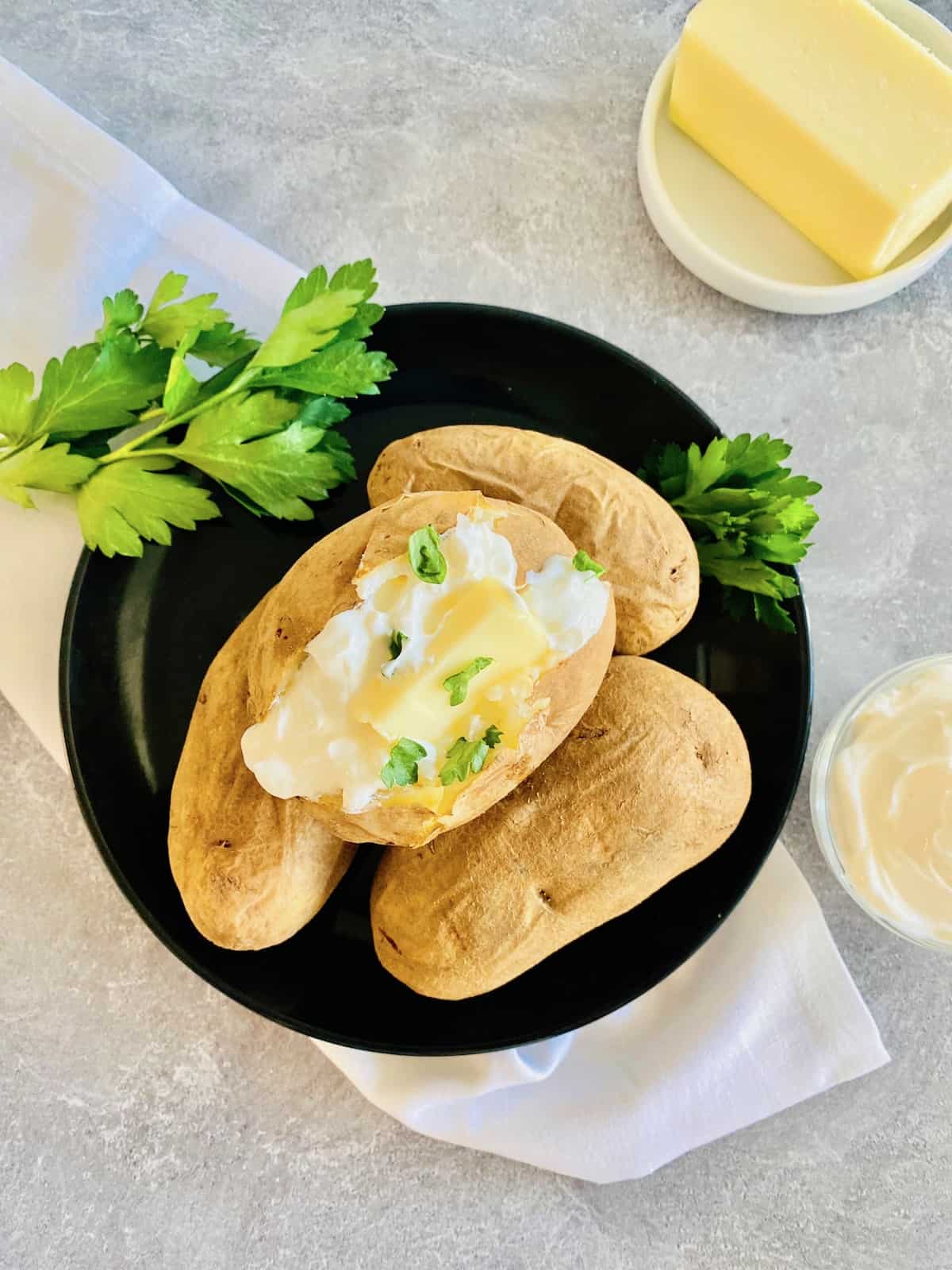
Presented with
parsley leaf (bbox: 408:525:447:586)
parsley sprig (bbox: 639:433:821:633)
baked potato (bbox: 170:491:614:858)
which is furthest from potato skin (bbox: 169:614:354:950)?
parsley sprig (bbox: 639:433:821:633)

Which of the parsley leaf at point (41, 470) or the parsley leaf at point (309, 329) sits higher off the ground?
the parsley leaf at point (309, 329)

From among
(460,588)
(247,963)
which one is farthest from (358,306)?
(247,963)

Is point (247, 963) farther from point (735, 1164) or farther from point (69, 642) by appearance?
point (735, 1164)

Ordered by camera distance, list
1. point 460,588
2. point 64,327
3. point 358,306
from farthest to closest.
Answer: point 64,327 < point 358,306 < point 460,588

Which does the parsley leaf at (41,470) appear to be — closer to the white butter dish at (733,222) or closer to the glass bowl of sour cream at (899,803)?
the white butter dish at (733,222)

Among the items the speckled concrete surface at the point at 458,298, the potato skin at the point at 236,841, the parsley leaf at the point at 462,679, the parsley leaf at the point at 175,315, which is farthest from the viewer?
the speckled concrete surface at the point at 458,298

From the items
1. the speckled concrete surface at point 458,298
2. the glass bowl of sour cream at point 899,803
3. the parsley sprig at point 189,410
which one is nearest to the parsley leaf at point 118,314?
the parsley sprig at point 189,410

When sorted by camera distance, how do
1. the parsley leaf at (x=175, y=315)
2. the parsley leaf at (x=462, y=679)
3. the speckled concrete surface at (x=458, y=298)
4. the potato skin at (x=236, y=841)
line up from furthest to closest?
the speckled concrete surface at (x=458, y=298), the parsley leaf at (x=175, y=315), the potato skin at (x=236, y=841), the parsley leaf at (x=462, y=679)

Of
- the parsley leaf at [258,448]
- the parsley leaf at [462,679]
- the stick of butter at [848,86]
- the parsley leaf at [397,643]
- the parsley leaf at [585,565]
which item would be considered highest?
the stick of butter at [848,86]
